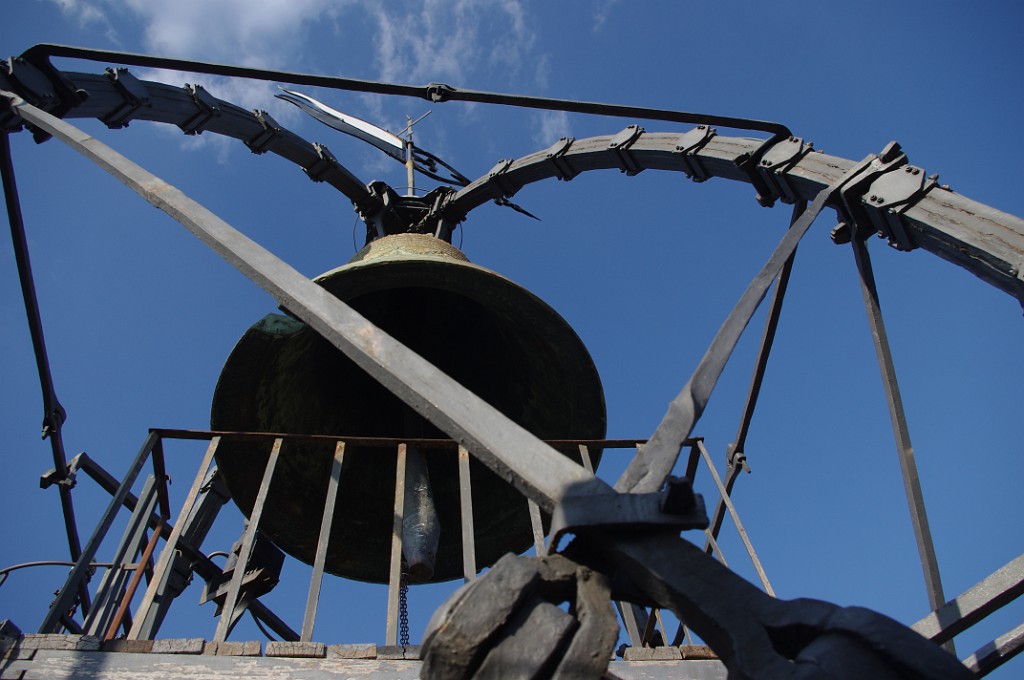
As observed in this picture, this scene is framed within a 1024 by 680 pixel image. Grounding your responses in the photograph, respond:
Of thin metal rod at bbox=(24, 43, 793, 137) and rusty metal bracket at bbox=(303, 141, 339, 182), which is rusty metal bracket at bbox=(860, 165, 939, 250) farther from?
rusty metal bracket at bbox=(303, 141, 339, 182)

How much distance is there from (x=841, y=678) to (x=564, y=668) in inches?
17.0

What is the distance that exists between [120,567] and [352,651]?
148 cm

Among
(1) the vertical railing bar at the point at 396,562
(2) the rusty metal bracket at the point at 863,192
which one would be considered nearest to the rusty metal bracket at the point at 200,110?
(1) the vertical railing bar at the point at 396,562

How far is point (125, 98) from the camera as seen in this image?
17.1ft

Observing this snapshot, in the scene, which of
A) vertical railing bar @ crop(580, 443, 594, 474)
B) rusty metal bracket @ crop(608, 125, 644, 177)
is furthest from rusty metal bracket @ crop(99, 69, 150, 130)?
vertical railing bar @ crop(580, 443, 594, 474)

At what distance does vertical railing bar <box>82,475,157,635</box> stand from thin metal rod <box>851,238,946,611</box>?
2992 millimetres

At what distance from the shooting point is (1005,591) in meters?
2.42

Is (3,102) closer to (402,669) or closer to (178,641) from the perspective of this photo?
(178,641)

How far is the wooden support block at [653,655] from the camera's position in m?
3.08

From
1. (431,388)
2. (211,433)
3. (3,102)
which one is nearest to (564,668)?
(431,388)

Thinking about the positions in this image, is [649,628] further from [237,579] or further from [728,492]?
[237,579]

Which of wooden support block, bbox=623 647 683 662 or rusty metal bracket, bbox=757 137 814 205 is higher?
rusty metal bracket, bbox=757 137 814 205

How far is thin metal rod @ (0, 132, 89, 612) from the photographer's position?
4738 mm

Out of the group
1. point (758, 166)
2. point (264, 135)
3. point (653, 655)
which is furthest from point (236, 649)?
point (264, 135)
